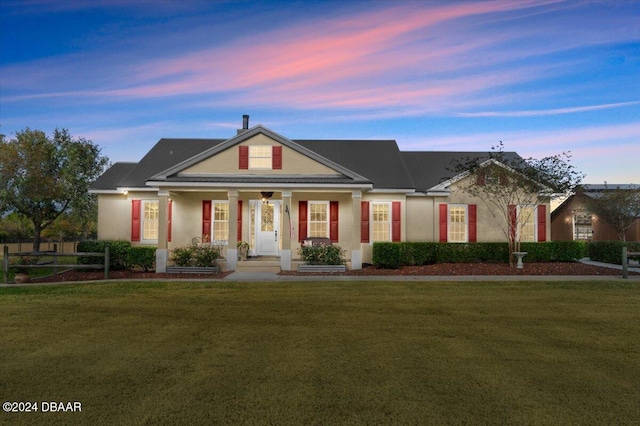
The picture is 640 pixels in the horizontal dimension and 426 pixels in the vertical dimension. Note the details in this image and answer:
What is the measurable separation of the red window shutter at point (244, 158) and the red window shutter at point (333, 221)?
444 cm

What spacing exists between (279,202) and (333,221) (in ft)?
9.00

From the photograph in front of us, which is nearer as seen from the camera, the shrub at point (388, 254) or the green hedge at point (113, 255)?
the green hedge at point (113, 255)

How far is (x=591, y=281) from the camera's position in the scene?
1293 centimetres

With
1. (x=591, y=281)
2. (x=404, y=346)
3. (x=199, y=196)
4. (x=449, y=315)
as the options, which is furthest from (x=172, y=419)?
(x=199, y=196)

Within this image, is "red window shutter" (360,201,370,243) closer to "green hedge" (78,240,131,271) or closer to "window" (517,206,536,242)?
"window" (517,206,536,242)

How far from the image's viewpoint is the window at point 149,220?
1820 cm

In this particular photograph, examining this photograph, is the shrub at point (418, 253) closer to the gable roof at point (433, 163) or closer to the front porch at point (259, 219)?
the front porch at point (259, 219)

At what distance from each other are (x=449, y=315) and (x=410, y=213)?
11.3 m

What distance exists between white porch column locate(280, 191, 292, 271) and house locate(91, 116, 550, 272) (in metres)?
0.04

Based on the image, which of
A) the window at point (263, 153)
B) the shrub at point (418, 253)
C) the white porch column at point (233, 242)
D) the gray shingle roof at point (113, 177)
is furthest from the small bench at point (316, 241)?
the gray shingle roof at point (113, 177)

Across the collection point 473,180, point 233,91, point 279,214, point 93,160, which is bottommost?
point 279,214

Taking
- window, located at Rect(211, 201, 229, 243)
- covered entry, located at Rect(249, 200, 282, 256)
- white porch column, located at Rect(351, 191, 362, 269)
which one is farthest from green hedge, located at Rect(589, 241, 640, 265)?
window, located at Rect(211, 201, 229, 243)

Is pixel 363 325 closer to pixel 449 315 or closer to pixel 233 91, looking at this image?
pixel 449 315

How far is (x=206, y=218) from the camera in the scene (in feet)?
59.6
